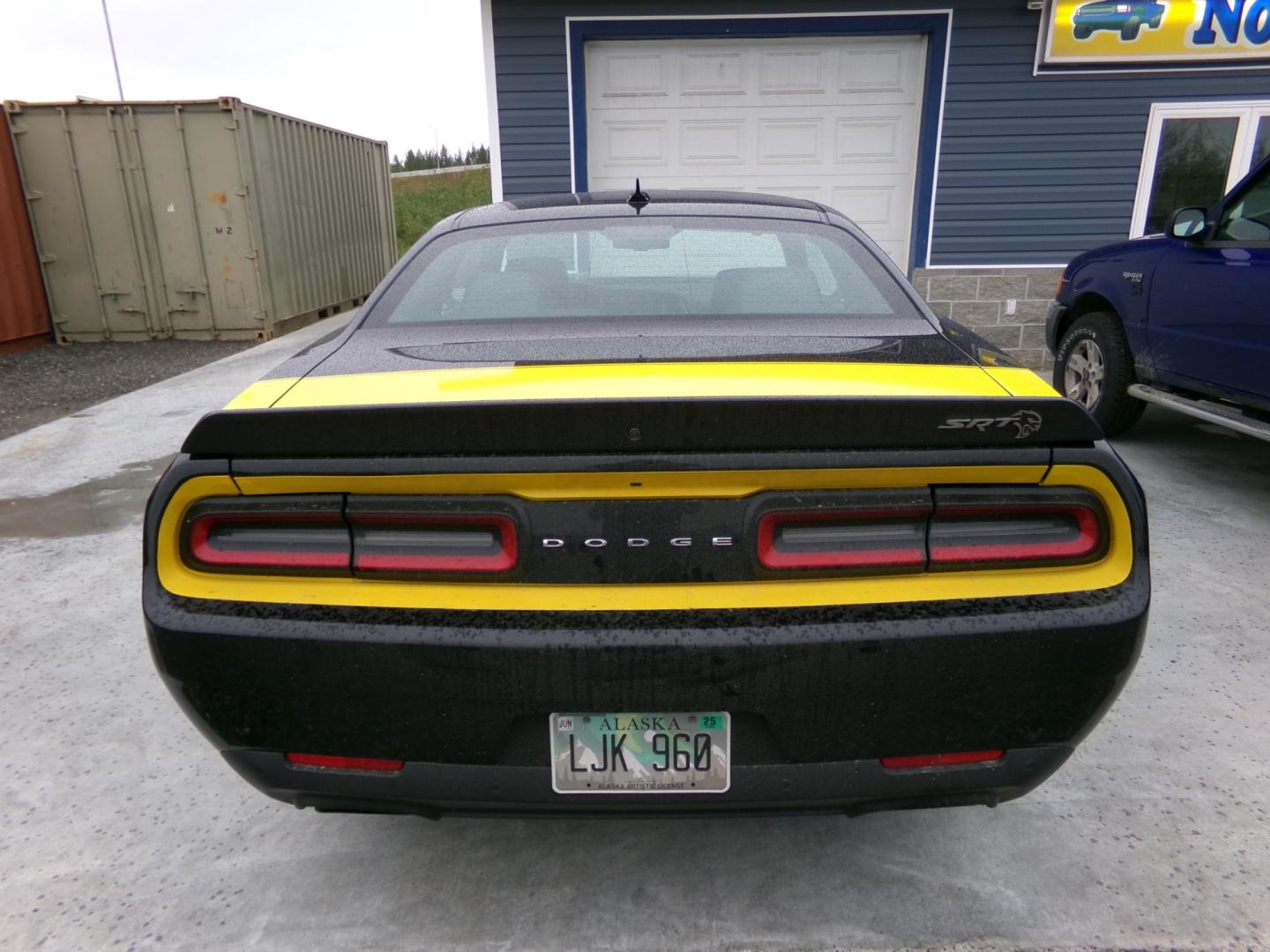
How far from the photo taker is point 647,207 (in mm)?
2809

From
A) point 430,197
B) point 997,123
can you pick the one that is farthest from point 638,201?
point 430,197

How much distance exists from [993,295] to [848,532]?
7.93 meters

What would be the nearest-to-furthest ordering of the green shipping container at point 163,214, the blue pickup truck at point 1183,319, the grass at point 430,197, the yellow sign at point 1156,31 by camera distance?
the blue pickup truck at point 1183,319, the yellow sign at point 1156,31, the green shipping container at point 163,214, the grass at point 430,197

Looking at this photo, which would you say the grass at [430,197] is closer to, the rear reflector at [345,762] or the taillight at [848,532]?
the rear reflector at [345,762]

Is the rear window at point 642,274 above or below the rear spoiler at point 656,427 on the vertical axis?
above

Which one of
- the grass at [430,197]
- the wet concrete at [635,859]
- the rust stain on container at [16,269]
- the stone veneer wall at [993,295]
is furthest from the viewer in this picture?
the grass at [430,197]

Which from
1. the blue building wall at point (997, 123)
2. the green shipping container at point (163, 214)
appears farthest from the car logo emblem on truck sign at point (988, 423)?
the green shipping container at point (163, 214)

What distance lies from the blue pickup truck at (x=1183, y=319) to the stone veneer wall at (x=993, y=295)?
98.1 inches

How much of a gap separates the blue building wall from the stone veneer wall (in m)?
0.12

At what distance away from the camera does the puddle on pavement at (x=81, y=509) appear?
4.48 m

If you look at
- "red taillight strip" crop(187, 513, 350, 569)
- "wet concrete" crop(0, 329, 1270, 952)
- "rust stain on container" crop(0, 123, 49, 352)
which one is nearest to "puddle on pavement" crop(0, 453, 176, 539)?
"wet concrete" crop(0, 329, 1270, 952)

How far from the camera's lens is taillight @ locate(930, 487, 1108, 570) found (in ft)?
5.24

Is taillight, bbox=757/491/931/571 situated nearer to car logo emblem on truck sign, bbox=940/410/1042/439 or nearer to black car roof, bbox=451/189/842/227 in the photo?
car logo emblem on truck sign, bbox=940/410/1042/439

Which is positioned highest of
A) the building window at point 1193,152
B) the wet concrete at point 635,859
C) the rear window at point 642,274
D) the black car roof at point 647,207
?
the building window at point 1193,152
